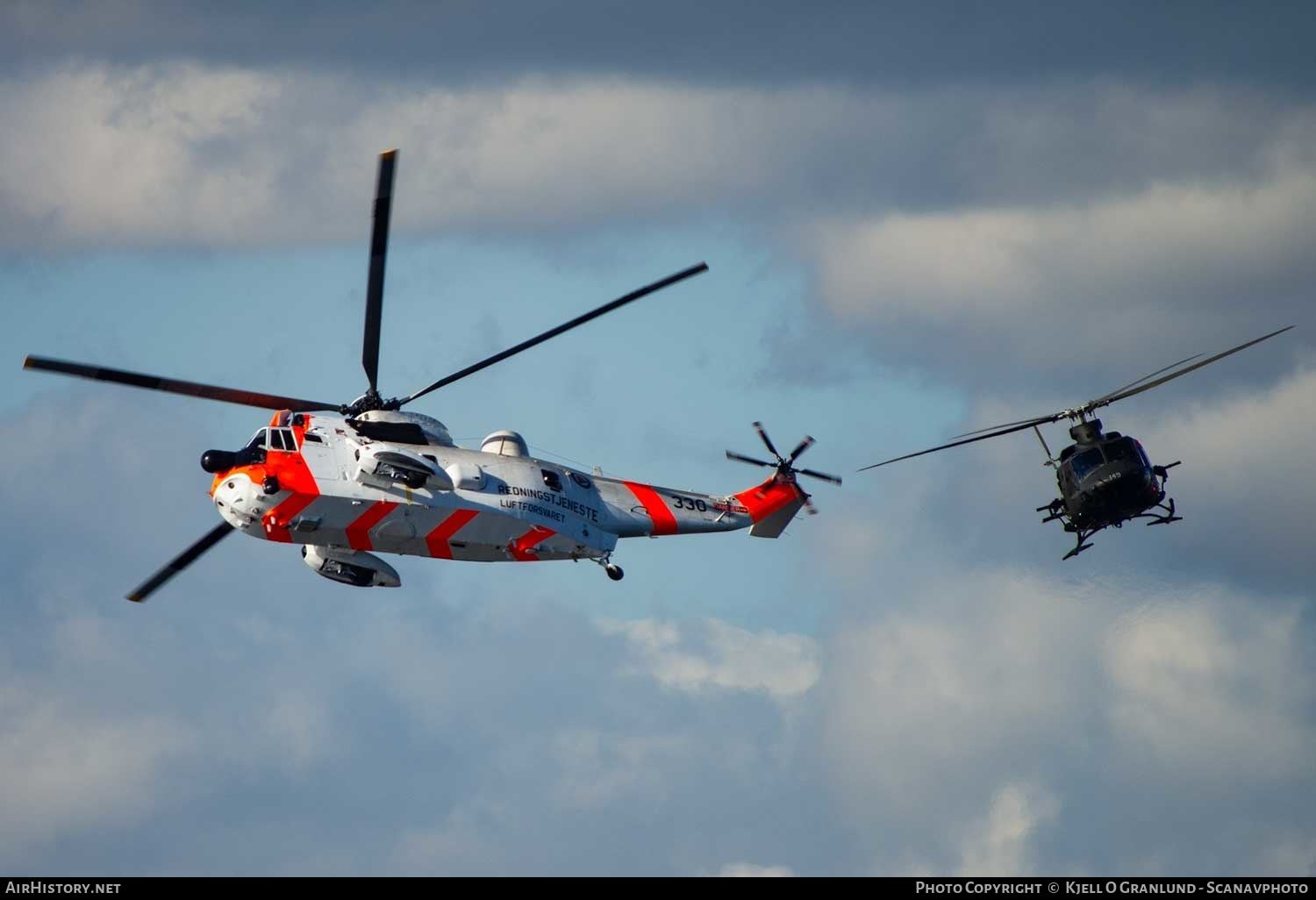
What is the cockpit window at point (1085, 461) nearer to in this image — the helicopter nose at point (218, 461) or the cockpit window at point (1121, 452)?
the cockpit window at point (1121, 452)

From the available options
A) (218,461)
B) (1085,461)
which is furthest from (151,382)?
(1085,461)

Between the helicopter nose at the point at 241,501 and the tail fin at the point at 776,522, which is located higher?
the tail fin at the point at 776,522

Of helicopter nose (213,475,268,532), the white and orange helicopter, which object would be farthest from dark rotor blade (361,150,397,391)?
helicopter nose (213,475,268,532)

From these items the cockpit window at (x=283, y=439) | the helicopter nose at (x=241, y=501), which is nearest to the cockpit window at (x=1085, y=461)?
the cockpit window at (x=283, y=439)

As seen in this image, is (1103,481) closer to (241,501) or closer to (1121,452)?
(1121,452)

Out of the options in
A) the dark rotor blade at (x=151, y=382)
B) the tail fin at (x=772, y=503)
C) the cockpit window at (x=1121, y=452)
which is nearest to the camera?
the dark rotor blade at (x=151, y=382)

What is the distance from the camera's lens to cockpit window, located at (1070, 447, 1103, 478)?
6925 centimetres

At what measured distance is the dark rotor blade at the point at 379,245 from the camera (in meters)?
57.6

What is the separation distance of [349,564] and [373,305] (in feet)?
29.1

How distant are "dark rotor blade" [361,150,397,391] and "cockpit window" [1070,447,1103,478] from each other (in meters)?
25.5

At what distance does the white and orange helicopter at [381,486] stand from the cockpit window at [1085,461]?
16526 millimetres
